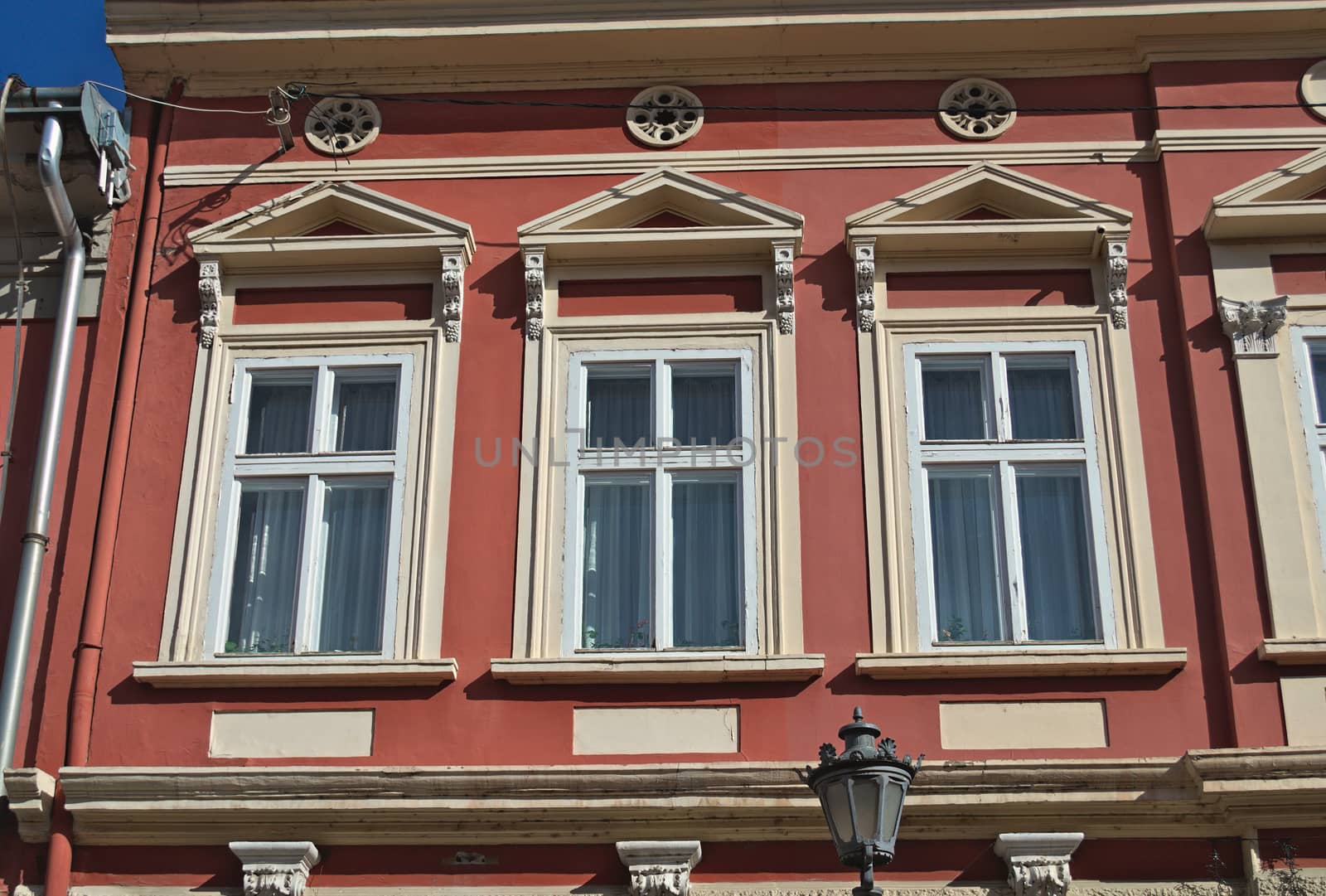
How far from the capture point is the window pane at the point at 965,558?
10211mm

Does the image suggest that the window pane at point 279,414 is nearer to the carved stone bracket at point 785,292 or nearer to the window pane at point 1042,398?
the carved stone bracket at point 785,292

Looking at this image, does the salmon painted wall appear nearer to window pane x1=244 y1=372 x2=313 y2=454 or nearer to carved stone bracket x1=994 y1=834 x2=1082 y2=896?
window pane x1=244 y1=372 x2=313 y2=454

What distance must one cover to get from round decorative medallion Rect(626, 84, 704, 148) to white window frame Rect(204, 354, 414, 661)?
2.28 meters

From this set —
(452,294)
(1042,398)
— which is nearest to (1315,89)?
(1042,398)

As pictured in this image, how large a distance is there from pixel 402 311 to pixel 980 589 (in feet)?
13.5

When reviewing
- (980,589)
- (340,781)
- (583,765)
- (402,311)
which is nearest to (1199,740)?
(980,589)

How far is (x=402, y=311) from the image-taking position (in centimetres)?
1124

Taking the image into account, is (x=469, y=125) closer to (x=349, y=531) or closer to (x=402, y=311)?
(x=402, y=311)

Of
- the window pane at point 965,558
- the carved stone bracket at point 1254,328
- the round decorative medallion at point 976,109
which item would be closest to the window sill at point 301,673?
the window pane at point 965,558

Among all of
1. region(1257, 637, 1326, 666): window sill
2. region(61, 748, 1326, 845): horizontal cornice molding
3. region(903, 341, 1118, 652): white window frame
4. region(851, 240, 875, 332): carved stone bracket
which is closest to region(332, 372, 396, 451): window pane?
region(61, 748, 1326, 845): horizontal cornice molding

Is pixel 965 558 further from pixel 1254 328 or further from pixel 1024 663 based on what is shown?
pixel 1254 328

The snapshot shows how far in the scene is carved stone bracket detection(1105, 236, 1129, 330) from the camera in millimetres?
10906

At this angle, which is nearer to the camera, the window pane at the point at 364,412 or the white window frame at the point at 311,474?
the white window frame at the point at 311,474

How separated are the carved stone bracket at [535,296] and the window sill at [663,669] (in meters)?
2.27
